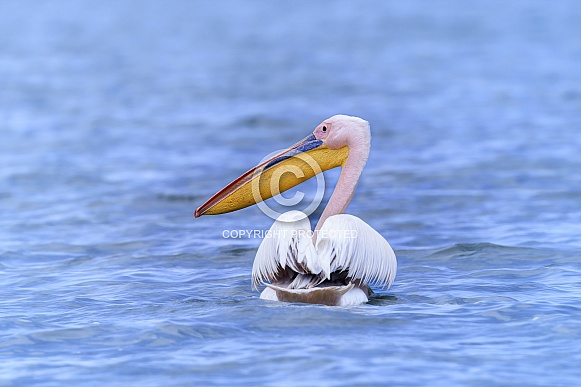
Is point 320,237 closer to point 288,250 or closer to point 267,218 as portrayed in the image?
point 288,250

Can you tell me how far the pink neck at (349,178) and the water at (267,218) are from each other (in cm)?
66

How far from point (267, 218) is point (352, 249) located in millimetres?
3611

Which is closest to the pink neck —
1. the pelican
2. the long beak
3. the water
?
the pelican

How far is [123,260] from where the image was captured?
7.77 meters

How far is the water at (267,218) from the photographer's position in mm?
5207

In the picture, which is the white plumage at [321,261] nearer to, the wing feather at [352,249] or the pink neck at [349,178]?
the wing feather at [352,249]

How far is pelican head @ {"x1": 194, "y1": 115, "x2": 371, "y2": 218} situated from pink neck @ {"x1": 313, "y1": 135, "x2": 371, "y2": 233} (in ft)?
0.03

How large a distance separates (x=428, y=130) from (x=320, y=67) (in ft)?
26.1

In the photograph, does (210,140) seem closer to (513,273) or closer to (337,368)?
(513,273)

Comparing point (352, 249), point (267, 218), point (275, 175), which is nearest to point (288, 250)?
point (352, 249)

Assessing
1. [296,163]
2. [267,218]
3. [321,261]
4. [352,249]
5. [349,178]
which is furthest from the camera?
[267,218]

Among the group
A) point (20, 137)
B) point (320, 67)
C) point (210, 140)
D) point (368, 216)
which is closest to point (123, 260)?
point (368, 216)

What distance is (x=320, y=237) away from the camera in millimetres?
5812

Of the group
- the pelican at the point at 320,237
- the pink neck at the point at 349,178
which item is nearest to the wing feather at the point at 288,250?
the pelican at the point at 320,237
